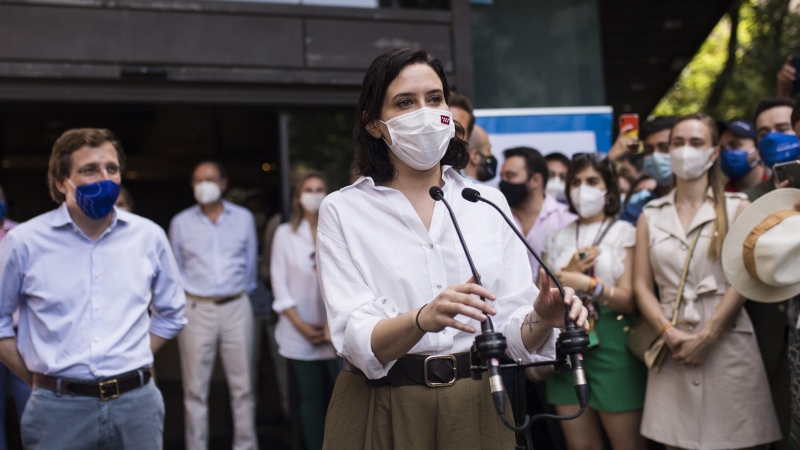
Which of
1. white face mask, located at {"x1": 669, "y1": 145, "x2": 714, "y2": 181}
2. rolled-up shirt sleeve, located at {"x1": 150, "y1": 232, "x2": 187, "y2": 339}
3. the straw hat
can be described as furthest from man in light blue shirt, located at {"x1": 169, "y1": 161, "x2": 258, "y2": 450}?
the straw hat

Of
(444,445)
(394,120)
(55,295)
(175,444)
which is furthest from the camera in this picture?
(175,444)

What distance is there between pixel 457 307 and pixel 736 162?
375cm

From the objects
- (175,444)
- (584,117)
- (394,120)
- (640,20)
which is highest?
(640,20)

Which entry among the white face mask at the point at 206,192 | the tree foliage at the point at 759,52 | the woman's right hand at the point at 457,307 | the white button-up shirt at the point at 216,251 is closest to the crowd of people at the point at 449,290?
the woman's right hand at the point at 457,307

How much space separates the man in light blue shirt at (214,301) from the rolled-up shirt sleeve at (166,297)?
2483 millimetres

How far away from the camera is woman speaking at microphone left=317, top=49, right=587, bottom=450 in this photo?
240 cm

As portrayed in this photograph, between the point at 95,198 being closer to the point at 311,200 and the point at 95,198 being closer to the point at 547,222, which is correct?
the point at 547,222

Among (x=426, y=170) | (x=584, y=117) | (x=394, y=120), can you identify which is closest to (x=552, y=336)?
(x=426, y=170)

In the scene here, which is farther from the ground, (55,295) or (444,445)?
(55,295)

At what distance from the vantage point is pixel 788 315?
435cm

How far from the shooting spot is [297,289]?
6.50 metres

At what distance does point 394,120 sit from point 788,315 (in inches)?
114

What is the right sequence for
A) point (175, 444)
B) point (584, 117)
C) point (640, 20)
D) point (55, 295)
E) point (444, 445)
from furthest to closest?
point (640, 20)
point (175, 444)
point (584, 117)
point (55, 295)
point (444, 445)

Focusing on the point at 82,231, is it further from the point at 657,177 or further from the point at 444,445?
the point at 657,177
